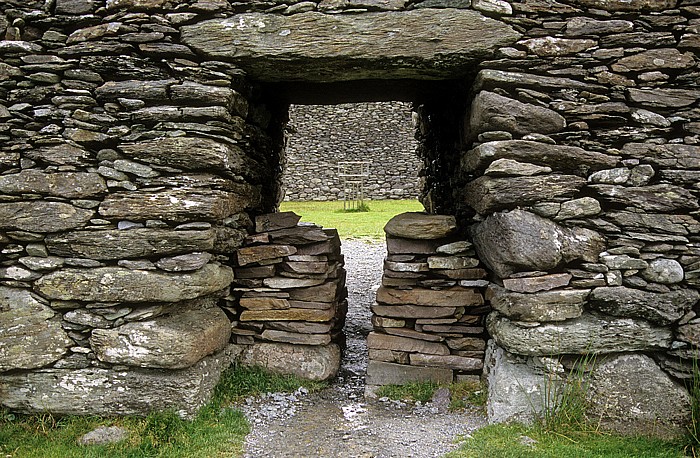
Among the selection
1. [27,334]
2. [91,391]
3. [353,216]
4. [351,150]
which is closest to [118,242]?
[27,334]

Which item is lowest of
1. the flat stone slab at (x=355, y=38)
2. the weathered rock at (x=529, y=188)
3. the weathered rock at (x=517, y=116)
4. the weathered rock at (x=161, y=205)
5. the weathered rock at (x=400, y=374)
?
the weathered rock at (x=400, y=374)

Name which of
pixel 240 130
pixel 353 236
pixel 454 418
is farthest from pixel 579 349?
pixel 353 236

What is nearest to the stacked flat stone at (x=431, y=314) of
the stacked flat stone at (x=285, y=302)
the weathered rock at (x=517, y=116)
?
the stacked flat stone at (x=285, y=302)

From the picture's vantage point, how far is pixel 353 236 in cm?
1351

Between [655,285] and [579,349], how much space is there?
0.72 meters

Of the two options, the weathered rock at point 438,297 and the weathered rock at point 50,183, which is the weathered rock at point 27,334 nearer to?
the weathered rock at point 50,183

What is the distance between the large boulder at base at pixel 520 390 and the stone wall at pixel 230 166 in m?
0.02

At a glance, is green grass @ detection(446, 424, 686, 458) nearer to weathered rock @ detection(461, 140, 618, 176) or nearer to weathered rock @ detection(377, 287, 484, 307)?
weathered rock @ detection(377, 287, 484, 307)

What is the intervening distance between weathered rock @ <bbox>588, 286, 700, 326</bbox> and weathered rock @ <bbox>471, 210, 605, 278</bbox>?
28 cm

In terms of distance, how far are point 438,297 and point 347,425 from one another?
136cm

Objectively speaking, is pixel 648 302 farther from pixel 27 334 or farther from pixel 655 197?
pixel 27 334

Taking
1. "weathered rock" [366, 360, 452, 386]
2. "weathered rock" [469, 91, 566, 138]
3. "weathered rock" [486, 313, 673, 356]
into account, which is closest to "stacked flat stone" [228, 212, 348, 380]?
"weathered rock" [366, 360, 452, 386]

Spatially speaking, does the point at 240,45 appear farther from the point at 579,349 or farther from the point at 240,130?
the point at 579,349

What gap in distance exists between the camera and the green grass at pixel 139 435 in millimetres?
3631
